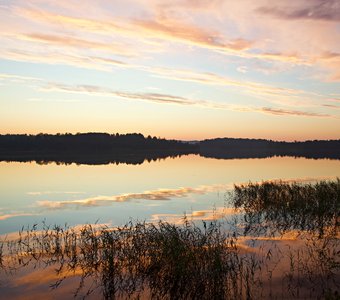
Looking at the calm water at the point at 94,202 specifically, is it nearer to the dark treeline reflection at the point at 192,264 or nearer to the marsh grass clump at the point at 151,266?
the dark treeline reflection at the point at 192,264

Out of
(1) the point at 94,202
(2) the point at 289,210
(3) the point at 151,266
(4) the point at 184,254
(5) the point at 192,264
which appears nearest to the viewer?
(5) the point at 192,264

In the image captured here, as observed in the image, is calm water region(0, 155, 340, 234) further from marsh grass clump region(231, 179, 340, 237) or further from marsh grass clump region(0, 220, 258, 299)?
marsh grass clump region(0, 220, 258, 299)

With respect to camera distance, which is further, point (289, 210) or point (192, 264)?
point (289, 210)

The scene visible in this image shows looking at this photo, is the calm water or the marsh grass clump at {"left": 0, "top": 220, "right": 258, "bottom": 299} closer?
the marsh grass clump at {"left": 0, "top": 220, "right": 258, "bottom": 299}

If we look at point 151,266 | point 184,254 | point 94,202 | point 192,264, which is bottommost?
point 94,202

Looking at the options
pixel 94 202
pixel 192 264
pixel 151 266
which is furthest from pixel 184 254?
pixel 94 202

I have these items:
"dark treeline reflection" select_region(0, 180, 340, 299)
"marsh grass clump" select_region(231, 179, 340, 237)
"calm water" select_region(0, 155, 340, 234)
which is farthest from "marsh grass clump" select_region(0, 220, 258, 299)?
"calm water" select_region(0, 155, 340, 234)

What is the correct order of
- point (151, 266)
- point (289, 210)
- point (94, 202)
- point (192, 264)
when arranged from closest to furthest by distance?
point (192, 264) < point (151, 266) < point (289, 210) < point (94, 202)

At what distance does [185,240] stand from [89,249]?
3854 mm

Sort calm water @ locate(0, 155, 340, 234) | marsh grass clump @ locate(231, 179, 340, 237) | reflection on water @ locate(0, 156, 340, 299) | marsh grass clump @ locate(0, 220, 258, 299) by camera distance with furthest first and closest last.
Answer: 1. calm water @ locate(0, 155, 340, 234)
2. marsh grass clump @ locate(231, 179, 340, 237)
3. reflection on water @ locate(0, 156, 340, 299)
4. marsh grass clump @ locate(0, 220, 258, 299)

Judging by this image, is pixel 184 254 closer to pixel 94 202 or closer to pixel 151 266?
pixel 151 266

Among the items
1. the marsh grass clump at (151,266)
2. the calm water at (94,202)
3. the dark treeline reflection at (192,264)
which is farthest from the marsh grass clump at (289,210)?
the marsh grass clump at (151,266)

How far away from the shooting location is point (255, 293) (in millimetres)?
10656

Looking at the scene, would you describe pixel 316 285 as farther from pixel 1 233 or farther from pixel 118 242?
pixel 1 233
